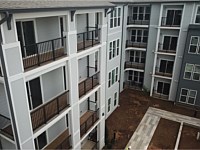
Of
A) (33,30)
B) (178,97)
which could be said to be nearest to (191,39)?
(178,97)

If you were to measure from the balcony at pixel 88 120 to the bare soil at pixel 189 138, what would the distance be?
27.8 ft

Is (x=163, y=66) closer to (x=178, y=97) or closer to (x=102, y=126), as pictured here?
(x=178, y=97)

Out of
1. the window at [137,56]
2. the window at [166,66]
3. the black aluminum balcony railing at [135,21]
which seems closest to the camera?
the window at [166,66]

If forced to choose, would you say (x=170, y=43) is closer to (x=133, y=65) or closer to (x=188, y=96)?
(x=133, y=65)

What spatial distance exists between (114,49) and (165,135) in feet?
33.3

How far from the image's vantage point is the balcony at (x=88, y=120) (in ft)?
42.8

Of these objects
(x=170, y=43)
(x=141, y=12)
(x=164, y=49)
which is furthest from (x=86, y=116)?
(x=141, y=12)

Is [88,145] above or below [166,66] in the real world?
below

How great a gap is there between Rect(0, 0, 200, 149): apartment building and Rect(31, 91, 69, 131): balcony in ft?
0.17

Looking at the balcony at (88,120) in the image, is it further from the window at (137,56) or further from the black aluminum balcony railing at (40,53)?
the window at (137,56)

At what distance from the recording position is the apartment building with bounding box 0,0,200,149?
749cm

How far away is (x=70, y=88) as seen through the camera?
1049cm

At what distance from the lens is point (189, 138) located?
685 inches

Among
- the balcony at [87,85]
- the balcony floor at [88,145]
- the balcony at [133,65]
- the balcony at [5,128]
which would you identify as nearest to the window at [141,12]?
the balcony at [133,65]
